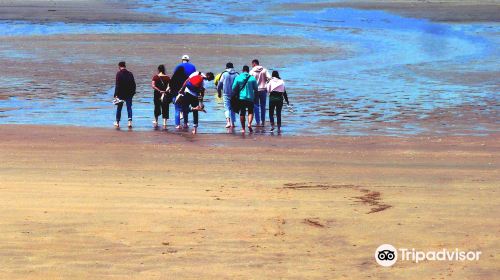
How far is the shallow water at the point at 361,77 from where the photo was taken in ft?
79.8

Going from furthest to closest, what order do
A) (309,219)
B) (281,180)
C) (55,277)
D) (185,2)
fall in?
(185,2), (281,180), (309,219), (55,277)

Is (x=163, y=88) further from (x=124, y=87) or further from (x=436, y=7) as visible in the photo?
(x=436, y=7)

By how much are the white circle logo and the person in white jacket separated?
1145 cm

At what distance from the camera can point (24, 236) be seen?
11711 mm

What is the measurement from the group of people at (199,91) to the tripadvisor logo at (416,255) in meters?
10.7

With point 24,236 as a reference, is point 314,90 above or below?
below

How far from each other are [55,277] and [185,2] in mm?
67564

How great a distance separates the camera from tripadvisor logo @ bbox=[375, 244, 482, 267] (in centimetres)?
1090

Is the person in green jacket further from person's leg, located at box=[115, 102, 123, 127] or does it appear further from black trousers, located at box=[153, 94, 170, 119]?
person's leg, located at box=[115, 102, 123, 127]

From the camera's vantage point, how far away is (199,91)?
864 inches

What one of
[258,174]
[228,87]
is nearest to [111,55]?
[228,87]

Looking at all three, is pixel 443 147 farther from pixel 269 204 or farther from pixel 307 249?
pixel 307 249

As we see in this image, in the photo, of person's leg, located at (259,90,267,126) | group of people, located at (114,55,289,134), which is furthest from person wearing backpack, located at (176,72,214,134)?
person's leg, located at (259,90,267,126)

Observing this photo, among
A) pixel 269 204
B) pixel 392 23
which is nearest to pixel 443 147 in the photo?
pixel 269 204
